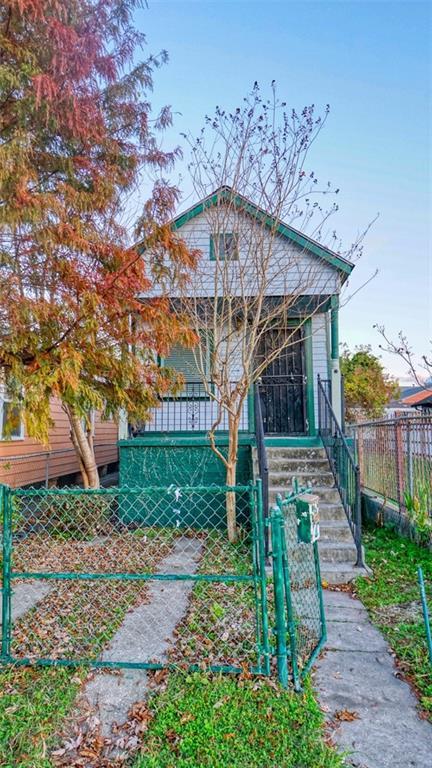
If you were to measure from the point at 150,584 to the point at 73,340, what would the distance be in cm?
286

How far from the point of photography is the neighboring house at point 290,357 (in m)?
7.82

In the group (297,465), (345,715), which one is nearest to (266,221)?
(297,465)

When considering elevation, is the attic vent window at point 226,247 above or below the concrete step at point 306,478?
above

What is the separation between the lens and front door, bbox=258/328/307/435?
28.3 ft

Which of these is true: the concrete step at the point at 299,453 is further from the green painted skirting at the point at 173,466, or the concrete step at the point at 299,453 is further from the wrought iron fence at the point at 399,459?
the wrought iron fence at the point at 399,459

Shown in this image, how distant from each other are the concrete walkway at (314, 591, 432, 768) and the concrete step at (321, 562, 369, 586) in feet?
3.67

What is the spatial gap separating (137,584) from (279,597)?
2512 mm

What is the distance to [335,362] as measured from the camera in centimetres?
803

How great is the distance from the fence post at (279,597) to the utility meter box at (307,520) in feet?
0.85

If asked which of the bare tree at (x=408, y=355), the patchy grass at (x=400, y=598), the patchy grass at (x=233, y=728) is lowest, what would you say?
the patchy grass at (x=400, y=598)

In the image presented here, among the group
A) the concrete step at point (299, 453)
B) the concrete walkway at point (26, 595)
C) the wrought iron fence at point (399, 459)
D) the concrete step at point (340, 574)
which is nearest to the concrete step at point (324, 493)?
the concrete step at point (299, 453)

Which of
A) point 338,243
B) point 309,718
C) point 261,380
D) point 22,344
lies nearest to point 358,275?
point 338,243

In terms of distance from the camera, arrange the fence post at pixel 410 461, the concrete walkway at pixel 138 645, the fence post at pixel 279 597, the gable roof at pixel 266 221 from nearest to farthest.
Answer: the concrete walkway at pixel 138 645 → the fence post at pixel 279 597 → the fence post at pixel 410 461 → the gable roof at pixel 266 221

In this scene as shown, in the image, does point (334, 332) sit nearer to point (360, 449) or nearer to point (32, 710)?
point (360, 449)
